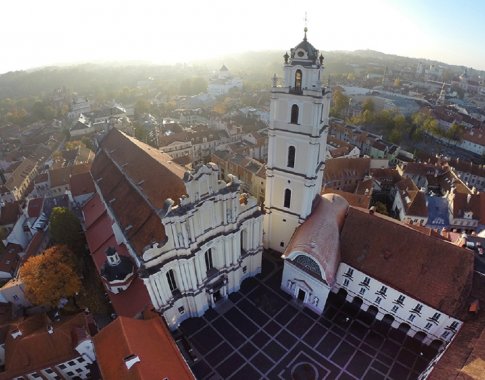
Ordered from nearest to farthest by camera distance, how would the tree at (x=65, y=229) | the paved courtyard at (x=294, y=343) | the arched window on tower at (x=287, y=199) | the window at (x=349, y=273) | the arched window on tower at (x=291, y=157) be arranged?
the paved courtyard at (x=294, y=343), the arched window on tower at (x=291, y=157), the window at (x=349, y=273), the arched window on tower at (x=287, y=199), the tree at (x=65, y=229)

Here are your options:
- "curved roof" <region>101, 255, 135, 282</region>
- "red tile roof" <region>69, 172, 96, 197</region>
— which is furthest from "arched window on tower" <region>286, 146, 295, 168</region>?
"red tile roof" <region>69, 172, 96, 197</region>

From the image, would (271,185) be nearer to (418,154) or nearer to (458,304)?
(458,304)

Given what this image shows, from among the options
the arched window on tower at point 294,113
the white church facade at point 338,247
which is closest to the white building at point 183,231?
the white church facade at point 338,247

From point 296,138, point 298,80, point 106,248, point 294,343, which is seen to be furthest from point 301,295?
point 106,248

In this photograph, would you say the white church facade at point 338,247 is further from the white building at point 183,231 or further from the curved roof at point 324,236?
the white building at point 183,231

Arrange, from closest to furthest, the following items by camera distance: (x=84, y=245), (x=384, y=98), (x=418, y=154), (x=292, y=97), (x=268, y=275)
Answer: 1. (x=292, y=97)
2. (x=268, y=275)
3. (x=84, y=245)
4. (x=418, y=154)
5. (x=384, y=98)

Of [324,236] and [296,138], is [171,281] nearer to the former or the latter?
[324,236]

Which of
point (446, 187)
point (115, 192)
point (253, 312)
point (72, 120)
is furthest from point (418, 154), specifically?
point (72, 120)
